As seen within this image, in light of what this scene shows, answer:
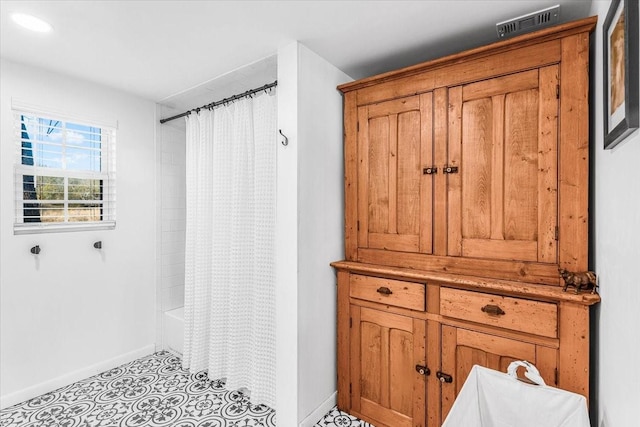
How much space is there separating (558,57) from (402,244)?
1.21m

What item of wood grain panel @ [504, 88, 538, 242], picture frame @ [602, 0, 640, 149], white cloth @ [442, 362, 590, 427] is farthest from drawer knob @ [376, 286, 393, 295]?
picture frame @ [602, 0, 640, 149]

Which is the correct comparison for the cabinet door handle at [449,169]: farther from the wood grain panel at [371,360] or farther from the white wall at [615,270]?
the wood grain panel at [371,360]

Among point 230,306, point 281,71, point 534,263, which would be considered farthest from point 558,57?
point 230,306

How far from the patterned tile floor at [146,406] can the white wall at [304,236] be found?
0.94 feet

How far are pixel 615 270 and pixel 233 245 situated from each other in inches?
83.9

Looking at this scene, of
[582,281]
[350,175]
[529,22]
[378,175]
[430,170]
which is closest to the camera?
[582,281]

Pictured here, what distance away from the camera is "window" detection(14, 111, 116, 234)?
90.7 inches

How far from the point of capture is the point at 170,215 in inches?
127

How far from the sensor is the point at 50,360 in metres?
2.43

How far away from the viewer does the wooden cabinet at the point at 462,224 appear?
1504 mm

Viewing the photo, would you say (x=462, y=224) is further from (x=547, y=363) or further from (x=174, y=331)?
(x=174, y=331)

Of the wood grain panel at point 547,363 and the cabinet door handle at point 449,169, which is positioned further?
the cabinet door handle at point 449,169

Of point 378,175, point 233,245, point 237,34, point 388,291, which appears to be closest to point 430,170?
point 378,175

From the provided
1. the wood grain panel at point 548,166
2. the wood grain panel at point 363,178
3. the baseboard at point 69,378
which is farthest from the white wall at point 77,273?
the wood grain panel at point 548,166
